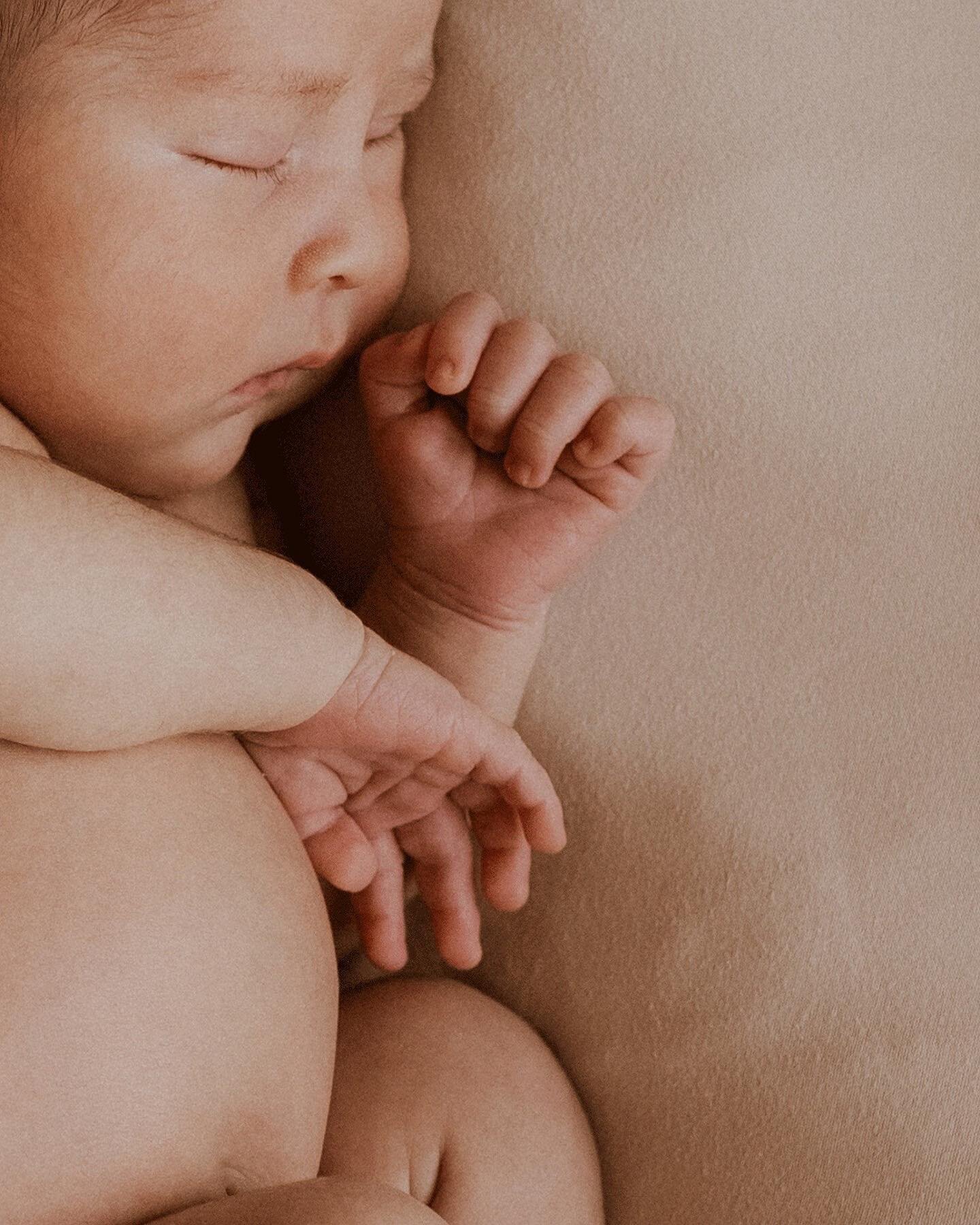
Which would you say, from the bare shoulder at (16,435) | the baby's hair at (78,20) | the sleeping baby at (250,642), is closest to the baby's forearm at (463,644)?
the sleeping baby at (250,642)

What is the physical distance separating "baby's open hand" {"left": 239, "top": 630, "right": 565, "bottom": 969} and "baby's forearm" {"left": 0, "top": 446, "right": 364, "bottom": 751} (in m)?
0.04

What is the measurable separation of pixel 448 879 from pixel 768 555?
0.31 m

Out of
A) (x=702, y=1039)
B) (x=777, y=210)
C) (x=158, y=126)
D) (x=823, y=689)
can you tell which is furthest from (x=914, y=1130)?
(x=158, y=126)

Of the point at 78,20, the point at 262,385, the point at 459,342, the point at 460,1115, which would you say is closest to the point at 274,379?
the point at 262,385

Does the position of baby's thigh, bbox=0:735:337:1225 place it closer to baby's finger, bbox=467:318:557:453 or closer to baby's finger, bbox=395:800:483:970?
baby's finger, bbox=395:800:483:970

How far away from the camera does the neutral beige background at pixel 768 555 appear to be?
791 millimetres

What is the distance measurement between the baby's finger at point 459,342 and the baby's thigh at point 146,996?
26 cm

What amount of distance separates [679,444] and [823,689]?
0.17m

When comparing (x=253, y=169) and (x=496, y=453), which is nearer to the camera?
(x=253, y=169)

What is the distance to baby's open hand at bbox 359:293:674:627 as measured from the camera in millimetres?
808

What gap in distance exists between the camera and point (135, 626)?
0.71 metres

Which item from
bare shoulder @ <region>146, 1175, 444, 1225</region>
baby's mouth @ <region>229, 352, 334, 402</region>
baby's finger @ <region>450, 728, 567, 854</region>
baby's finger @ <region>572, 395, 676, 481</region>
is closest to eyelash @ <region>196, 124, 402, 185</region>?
baby's mouth @ <region>229, 352, 334, 402</region>

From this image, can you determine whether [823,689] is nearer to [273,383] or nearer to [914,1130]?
[914,1130]

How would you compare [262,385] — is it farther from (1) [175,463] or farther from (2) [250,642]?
(2) [250,642]
